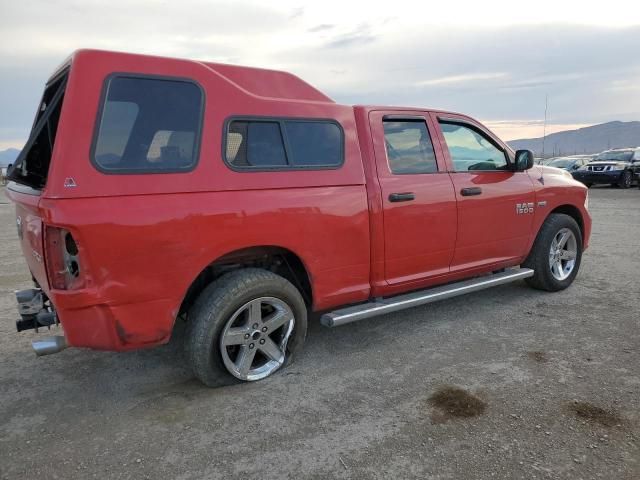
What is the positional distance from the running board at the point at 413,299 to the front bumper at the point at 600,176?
17486 mm

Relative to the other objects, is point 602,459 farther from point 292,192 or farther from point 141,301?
point 141,301

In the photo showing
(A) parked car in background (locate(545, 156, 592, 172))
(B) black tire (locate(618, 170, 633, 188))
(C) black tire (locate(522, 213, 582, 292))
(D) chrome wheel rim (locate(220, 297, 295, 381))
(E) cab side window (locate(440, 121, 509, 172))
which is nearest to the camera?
(D) chrome wheel rim (locate(220, 297, 295, 381))

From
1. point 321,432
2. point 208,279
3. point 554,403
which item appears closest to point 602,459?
point 554,403

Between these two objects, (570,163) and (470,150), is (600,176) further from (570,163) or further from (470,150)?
(470,150)

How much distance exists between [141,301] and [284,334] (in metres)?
1.10

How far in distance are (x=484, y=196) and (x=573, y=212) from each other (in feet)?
5.58

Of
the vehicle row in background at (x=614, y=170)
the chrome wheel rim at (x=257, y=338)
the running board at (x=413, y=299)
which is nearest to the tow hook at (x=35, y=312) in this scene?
the chrome wheel rim at (x=257, y=338)

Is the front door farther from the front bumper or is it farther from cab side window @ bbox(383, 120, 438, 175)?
the front bumper

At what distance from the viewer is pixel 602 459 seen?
8.25ft

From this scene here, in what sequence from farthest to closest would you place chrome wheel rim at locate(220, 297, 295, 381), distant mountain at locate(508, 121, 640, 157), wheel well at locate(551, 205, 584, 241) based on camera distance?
1. distant mountain at locate(508, 121, 640, 157)
2. wheel well at locate(551, 205, 584, 241)
3. chrome wheel rim at locate(220, 297, 295, 381)

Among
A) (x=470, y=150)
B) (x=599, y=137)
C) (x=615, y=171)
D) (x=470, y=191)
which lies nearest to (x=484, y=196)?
(x=470, y=191)

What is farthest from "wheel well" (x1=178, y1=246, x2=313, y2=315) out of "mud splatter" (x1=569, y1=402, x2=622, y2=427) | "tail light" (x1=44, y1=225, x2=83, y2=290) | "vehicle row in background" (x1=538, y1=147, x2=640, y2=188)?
"vehicle row in background" (x1=538, y1=147, x2=640, y2=188)

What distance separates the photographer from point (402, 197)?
153 inches

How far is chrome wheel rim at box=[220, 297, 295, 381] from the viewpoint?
3289mm
